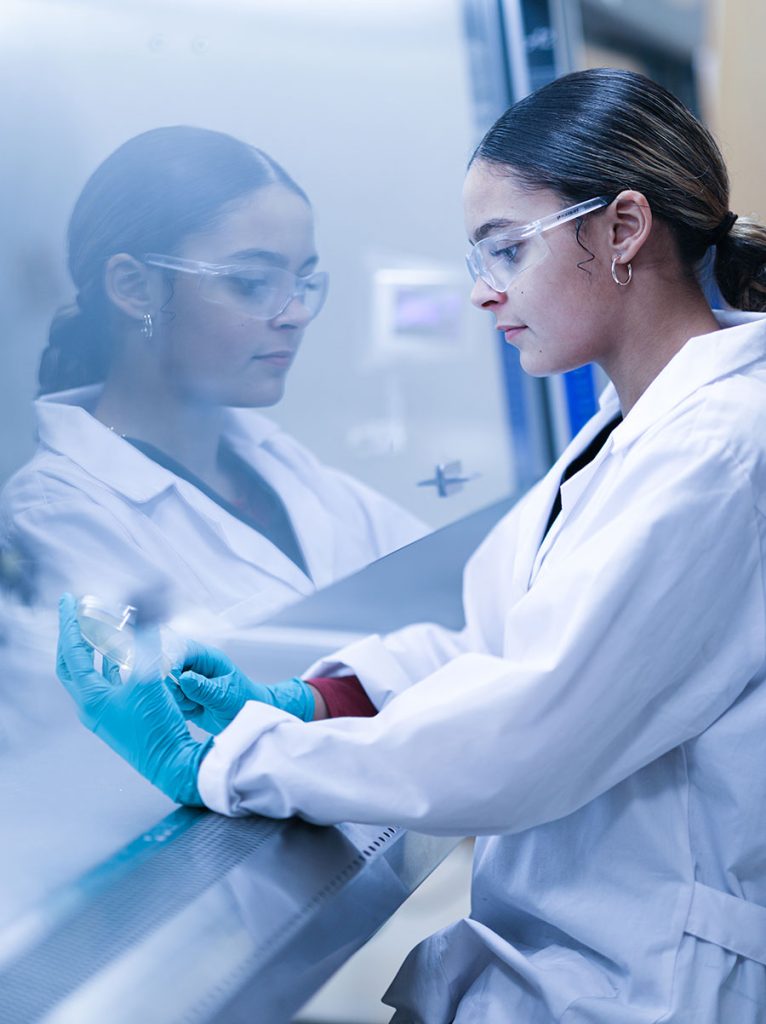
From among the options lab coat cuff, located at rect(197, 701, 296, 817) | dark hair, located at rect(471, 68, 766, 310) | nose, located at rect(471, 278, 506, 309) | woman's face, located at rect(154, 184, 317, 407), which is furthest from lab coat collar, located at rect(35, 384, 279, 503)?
dark hair, located at rect(471, 68, 766, 310)

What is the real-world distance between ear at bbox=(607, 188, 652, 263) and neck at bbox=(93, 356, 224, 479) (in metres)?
0.52

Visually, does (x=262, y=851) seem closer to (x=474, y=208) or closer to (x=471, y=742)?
(x=471, y=742)

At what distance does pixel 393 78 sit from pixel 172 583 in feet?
3.08

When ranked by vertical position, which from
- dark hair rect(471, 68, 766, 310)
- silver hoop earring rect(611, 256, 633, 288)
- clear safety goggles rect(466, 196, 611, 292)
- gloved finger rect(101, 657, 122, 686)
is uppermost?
dark hair rect(471, 68, 766, 310)

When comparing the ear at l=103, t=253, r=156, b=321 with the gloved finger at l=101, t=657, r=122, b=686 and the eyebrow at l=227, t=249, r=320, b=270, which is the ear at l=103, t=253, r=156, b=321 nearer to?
the eyebrow at l=227, t=249, r=320, b=270

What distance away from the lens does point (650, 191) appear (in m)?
1.13

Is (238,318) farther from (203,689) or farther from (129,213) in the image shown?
(203,689)

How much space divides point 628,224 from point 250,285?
0.46 meters

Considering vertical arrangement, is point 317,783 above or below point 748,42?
below

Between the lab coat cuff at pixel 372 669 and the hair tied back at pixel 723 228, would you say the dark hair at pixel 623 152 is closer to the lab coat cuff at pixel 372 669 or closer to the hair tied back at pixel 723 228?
the hair tied back at pixel 723 228

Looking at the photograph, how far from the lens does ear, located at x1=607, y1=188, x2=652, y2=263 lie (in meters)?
1.12

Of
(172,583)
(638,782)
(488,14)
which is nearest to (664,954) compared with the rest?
(638,782)

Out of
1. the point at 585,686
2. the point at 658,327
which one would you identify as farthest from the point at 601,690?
the point at 658,327

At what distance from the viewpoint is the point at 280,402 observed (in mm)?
1404
